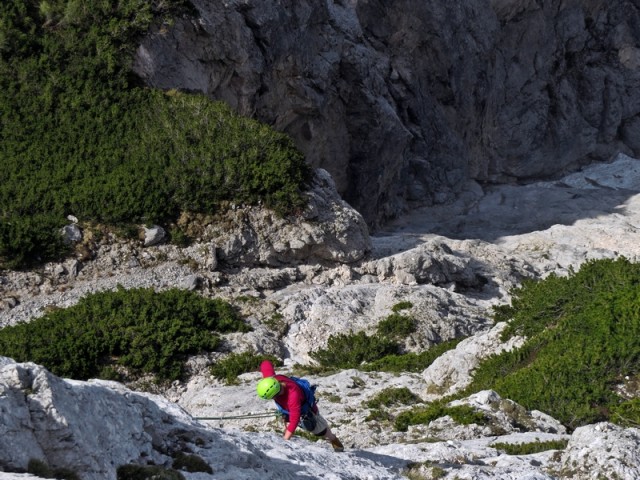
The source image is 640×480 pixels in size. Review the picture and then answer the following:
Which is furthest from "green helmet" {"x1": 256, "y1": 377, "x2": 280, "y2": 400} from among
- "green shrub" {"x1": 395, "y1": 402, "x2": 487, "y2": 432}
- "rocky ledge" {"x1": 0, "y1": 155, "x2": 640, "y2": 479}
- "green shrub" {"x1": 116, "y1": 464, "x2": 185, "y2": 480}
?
"green shrub" {"x1": 395, "y1": 402, "x2": 487, "y2": 432}

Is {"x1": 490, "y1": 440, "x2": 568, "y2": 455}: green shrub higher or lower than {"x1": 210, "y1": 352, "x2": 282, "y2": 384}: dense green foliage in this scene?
higher

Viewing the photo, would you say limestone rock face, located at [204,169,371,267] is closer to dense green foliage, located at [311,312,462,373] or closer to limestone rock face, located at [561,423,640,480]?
dense green foliage, located at [311,312,462,373]

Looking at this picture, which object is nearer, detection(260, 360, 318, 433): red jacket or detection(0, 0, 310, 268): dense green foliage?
detection(260, 360, 318, 433): red jacket

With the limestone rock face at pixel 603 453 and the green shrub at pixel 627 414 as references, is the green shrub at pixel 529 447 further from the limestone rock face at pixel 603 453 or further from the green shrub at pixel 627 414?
the green shrub at pixel 627 414

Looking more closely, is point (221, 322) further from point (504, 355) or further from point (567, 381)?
point (567, 381)

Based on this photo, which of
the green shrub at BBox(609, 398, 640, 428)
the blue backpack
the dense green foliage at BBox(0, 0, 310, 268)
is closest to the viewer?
the blue backpack

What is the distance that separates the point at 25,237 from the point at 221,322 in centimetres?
593

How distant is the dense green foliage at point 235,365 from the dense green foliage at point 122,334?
784mm

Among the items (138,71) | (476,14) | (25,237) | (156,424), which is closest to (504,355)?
(156,424)

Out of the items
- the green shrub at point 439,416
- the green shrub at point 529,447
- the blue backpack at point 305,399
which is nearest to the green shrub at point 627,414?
the green shrub at point 529,447

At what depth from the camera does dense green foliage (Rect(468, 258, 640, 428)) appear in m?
13.1

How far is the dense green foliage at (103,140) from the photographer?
24391mm

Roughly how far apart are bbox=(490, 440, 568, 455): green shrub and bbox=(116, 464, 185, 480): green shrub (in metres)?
5.17

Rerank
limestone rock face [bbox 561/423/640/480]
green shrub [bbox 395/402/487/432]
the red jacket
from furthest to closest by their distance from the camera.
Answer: green shrub [bbox 395/402/487/432] → the red jacket → limestone rock face [bbox 561/423/640/480]
